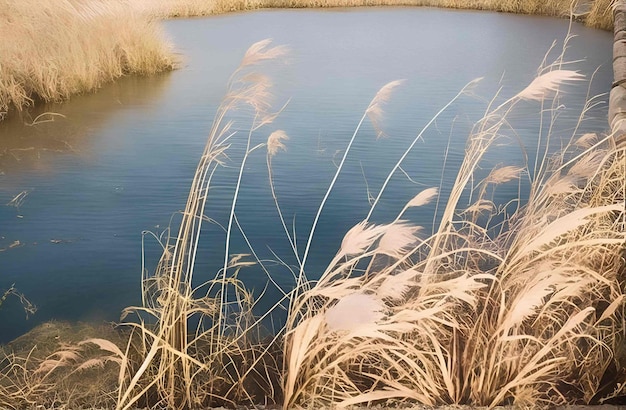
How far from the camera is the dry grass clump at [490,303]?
1.68 meters

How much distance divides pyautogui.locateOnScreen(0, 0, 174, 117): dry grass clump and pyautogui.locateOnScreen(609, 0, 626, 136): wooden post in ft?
4.11

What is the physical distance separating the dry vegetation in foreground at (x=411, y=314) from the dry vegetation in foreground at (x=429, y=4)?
0.54ft

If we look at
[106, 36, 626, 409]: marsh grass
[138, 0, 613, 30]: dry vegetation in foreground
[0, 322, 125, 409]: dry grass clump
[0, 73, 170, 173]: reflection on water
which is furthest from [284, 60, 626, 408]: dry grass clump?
[0, 73, 170, 173]: reflection on water

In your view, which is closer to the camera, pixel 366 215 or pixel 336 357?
pixel 336 357

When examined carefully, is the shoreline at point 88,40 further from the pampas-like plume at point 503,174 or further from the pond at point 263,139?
the pampas-like plume at point 503,174

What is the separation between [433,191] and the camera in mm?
1644

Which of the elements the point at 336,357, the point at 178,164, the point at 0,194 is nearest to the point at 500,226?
the point at 336,357

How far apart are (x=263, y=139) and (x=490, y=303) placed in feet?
2.49

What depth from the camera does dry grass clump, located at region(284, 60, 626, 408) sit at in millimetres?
1680

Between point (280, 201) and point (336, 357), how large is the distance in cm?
44

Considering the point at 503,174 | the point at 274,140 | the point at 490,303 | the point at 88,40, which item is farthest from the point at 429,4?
the point at 88,40

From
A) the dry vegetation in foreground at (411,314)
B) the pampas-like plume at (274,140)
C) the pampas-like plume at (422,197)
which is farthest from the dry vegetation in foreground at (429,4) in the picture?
the pampas-like plume at (422,197)

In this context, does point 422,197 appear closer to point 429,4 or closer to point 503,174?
point 503,174

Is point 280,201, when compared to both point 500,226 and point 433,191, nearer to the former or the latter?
point 433,191
